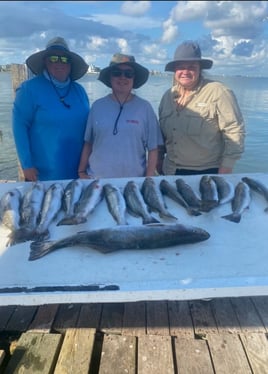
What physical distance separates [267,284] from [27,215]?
181cm

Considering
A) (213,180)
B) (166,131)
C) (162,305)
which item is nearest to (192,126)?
(166,131)

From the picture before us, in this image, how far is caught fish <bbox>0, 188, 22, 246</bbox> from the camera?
2.82 m

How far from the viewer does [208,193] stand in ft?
10.4

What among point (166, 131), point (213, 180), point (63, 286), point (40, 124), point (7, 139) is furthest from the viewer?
point (7, 139)

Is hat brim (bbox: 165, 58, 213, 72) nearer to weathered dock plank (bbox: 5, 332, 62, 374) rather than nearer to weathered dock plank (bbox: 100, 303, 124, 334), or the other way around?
weathered dock plank (bbox: 100, 303, 124, 334)

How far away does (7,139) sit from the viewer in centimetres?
1595

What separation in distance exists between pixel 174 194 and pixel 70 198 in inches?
34.6

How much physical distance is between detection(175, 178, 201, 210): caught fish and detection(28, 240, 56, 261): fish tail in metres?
1.16

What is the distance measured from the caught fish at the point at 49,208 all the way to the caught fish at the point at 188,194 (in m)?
1.03

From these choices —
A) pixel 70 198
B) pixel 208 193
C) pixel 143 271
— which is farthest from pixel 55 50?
pixel 143 271

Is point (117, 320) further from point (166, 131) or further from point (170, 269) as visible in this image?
point (166, 131)

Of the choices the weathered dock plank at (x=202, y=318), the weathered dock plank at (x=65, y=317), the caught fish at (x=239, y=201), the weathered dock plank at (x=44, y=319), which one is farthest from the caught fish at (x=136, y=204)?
the weathered dock plank at (x=44, y=319)

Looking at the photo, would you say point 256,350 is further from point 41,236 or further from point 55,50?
point 55,50

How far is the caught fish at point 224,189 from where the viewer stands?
312cm
